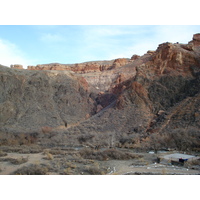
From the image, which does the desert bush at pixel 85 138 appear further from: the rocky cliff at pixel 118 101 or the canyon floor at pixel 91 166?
the canyon floor at pixel 91 166

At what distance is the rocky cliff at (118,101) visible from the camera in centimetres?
2945

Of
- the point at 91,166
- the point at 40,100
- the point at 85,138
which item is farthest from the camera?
the point at 40,100

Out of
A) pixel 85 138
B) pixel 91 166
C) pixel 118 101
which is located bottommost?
pixel 85 138

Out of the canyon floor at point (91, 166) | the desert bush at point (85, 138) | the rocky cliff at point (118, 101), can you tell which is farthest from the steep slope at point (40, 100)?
A: the canyon floor at point (91, 166)

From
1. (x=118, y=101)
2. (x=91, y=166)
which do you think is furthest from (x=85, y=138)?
(x=91, y=166)

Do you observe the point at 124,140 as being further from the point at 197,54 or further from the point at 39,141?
the point at 197,54

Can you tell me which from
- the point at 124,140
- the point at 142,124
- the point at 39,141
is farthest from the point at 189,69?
the point at 39,141

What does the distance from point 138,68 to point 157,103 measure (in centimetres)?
730

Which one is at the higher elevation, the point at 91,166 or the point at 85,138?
the point at 91,166

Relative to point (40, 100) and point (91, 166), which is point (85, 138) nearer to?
point (91, 166)

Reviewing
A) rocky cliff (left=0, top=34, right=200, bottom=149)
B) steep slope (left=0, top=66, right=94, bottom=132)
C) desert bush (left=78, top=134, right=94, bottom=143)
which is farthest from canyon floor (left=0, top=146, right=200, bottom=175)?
steep slope (left=0, top=66, right=94, bottom=132)

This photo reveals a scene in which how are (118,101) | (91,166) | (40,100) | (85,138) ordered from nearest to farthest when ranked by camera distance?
1. (91,166)
2. (85,138)
3. (118,101)
4. (40,100)

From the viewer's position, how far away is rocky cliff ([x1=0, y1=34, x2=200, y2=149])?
2945 centimetres

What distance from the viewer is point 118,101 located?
3647 centimetres
